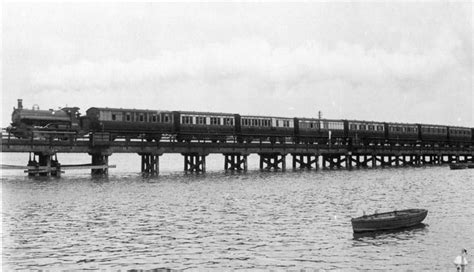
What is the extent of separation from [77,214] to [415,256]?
18.9 m

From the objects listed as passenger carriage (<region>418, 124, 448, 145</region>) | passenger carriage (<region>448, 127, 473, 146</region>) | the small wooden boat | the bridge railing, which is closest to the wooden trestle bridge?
the bridge railing

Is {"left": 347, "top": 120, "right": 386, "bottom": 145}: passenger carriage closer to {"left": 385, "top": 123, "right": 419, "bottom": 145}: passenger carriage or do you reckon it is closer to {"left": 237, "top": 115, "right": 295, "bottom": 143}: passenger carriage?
{"left": 385, "top": 123, "right": 419, "bottom": 145}: passenger carriage

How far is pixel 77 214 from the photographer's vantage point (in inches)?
1242

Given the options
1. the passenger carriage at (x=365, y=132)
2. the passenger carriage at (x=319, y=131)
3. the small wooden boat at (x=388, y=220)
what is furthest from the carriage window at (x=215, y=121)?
the small wooden boat at (x=388, y=220)

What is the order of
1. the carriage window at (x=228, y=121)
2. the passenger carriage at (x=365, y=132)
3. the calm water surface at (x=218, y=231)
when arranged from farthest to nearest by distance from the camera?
the passenger carriage at (x=365, y=132) < the carriage window at (x=228, y=121) < the calm water surface at (x=218, y=231)

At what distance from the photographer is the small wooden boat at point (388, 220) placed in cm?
2652

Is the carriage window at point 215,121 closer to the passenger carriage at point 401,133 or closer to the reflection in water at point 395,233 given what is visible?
the passenger carriage at point 401,133

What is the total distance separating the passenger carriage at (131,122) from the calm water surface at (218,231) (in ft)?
51.9

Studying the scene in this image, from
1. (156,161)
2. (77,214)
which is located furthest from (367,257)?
(156,161)

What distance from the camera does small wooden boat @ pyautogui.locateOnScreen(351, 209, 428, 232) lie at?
87.0ft

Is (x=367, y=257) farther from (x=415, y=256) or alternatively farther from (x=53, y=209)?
(x=53, y=209)

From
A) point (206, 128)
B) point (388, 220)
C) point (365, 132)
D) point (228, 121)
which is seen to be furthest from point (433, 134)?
point (388, 220)

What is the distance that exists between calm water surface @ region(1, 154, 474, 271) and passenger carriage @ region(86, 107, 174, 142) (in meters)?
15.8

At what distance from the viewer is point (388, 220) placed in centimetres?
2781
